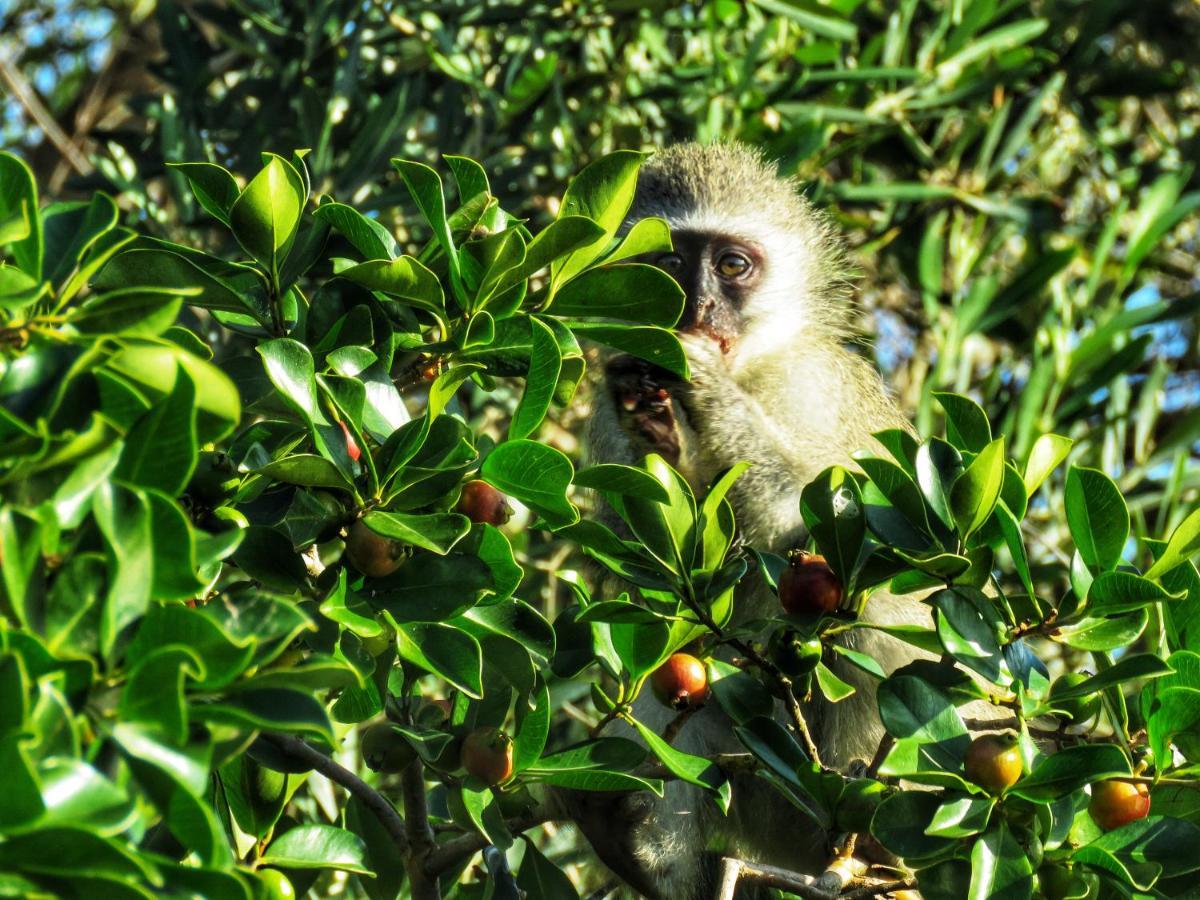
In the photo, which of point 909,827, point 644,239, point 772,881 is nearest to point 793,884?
point 772,881

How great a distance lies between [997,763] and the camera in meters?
1.58

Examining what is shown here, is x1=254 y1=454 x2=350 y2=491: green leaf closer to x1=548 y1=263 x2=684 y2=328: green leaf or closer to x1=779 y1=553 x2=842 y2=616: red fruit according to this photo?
x1=548 y1=263 x2=684 y2=328: green leaf

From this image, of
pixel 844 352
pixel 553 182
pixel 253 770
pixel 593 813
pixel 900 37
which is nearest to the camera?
pixel 253 770

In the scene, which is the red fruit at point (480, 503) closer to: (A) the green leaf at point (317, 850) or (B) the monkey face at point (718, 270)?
(A) the green leaf at point (317, 850)

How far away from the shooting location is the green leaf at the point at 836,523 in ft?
5.57

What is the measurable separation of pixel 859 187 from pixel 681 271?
85 cm

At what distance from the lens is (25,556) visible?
0.99 m

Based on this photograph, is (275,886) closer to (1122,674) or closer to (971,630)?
(971,630)

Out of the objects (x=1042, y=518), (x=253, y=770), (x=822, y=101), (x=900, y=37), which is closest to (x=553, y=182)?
(x=822, y=101)

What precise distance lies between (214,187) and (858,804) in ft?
3.55

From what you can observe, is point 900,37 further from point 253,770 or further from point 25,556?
point 25,556

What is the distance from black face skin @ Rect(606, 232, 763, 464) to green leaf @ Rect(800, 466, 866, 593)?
3.63 ft

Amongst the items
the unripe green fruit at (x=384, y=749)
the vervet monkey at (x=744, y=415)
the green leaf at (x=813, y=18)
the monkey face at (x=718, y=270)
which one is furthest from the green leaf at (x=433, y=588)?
the green leaf at (x=813, y=18)

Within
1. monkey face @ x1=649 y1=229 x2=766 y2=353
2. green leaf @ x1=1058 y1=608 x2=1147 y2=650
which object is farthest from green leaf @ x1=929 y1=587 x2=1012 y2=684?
monkey face @ x1=649 y1=229 x2=766 y2=353
